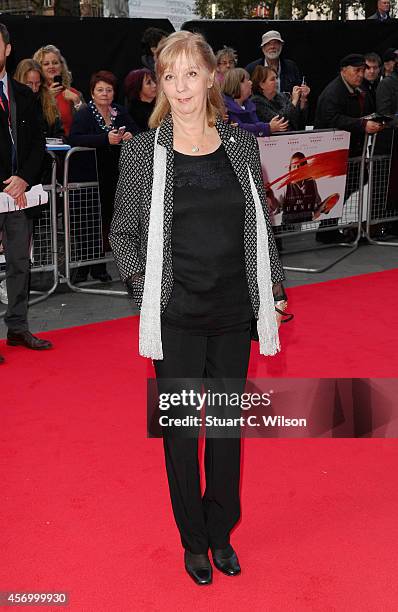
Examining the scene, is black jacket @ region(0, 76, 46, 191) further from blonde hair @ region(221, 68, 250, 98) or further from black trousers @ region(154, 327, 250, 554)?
black trousers @ region(154, 327, 250, 554)

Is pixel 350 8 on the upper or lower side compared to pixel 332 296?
upper

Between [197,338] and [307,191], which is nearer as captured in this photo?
[197,338]

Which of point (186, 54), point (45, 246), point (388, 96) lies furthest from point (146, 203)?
point (388, 96)

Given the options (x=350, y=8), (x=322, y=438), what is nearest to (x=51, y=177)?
(x=322, y=438)

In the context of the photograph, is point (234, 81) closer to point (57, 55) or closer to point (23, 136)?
point (57, 55)

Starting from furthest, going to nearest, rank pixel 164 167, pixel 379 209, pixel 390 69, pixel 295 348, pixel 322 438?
pixel 390 69 → pixel 379 209 → pixel 295 348 → pixel 322 438 → pixel 164 167

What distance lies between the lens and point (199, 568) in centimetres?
361

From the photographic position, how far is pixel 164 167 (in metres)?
3.28

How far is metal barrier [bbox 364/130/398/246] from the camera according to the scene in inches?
404

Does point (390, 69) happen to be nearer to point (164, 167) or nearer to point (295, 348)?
point (295, 348)

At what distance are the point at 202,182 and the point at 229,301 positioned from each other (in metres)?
0.46

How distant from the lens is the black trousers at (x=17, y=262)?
21.7ft

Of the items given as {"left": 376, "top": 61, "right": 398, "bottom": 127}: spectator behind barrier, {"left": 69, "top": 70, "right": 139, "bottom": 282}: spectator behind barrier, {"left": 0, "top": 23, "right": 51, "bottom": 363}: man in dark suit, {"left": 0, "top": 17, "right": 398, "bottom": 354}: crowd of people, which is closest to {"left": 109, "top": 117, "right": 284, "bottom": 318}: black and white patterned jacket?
{"left": 0, "top": 23, "right": 51, "bottom": 363}: man in dark suit

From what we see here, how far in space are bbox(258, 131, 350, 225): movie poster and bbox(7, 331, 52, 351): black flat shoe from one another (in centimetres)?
299
